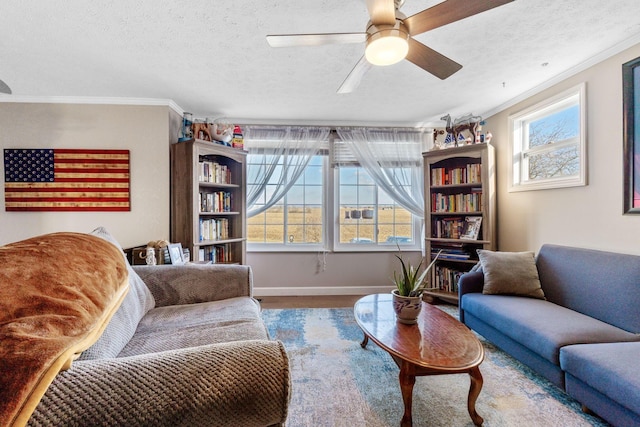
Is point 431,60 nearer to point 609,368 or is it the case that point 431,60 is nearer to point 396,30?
point 396,30

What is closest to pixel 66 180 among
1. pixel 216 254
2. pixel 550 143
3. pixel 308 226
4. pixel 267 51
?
pixel 216 254

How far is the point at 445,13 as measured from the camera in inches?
53.9

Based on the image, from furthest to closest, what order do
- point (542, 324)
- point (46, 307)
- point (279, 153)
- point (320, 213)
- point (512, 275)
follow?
point (320, 213), point (279, 153), point (512, 275), point (542, 324), point (46, 307)

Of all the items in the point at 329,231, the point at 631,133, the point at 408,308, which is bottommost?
the point at 408,308

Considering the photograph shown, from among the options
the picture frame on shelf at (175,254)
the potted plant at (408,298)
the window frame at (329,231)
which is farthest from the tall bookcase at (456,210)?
the picture frame on shelf at (175,254)

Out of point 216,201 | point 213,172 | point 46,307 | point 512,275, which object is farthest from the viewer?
point 216,201

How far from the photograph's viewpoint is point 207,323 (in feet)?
5.29

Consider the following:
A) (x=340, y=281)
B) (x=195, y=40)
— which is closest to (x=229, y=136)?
(x=195, y=40)

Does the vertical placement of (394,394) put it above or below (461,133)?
below

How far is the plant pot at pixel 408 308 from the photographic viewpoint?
178 cm

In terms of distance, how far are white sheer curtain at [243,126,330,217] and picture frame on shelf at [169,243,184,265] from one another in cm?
113

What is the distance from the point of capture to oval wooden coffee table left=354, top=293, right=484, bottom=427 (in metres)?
1.38

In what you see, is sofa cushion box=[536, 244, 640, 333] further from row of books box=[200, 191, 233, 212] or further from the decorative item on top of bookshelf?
row of books box=[200, 191, 233, 212]

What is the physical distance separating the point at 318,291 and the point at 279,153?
1.91 meters
